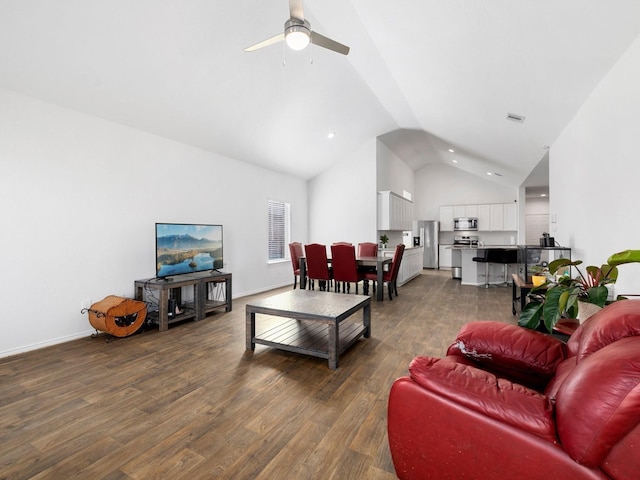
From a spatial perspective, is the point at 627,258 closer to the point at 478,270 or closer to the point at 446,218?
the point at 478,270

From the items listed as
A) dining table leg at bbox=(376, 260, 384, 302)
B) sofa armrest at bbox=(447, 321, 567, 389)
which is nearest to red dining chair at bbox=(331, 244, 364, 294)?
dining table leg at bbox=(376, 260, 384, 302)

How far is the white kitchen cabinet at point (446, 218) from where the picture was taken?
1042 centimetres

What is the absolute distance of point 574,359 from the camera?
1.52 m

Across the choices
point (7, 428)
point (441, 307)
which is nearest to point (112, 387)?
point (7, 428)

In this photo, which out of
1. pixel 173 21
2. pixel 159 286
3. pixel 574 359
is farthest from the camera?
pixel 159 286

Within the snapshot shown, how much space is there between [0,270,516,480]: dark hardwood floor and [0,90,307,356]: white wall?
32 cm

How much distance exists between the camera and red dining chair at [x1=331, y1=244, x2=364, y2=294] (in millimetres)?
5465

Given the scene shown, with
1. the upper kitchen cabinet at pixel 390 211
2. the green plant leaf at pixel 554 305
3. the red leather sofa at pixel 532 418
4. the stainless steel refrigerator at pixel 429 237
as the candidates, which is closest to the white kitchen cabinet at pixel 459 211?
the stainless steel refrigerator at pixel 429 237

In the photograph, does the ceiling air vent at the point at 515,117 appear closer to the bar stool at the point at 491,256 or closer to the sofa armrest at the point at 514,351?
the sofa armrest at the point at 514,351

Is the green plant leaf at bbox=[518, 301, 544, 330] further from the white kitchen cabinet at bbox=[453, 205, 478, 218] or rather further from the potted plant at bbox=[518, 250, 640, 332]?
the white kitchen cabinet at bbox=[453, 205, 478, 218]

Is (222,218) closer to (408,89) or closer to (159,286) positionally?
(159,286)

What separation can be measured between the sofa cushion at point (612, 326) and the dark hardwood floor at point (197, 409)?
3.65ft

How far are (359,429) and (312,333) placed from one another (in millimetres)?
1491

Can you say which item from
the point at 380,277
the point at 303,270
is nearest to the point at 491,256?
the point at 380,277
